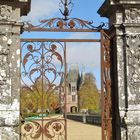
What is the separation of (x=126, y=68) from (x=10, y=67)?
2.49 m

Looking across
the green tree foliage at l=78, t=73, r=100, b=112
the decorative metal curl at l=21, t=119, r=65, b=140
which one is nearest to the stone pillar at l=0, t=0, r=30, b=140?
the decorative metal curl at l=21, t=119, r=65, b=140

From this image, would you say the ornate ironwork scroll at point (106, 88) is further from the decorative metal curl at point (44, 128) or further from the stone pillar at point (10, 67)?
the stone pillar at point (10, 67)

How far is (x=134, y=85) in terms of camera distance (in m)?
8.36

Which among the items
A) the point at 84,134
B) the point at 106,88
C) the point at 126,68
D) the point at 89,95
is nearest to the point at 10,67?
the point at 106,88

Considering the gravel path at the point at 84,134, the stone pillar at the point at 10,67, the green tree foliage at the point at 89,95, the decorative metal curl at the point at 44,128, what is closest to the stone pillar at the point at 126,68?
the decorative metal curl at the point at 44,128

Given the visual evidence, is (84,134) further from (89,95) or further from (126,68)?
(89,95)

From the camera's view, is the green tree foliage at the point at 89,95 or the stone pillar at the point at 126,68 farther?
the green tree foliage at the point at 89,95

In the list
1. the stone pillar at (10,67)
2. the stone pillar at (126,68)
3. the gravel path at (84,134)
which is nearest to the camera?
the stone pillar at (10,67)

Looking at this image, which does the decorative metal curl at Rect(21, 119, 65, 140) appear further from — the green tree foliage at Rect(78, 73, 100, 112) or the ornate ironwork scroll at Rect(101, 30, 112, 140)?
the green tree foliage at Rect(78, 73, 100, 112)

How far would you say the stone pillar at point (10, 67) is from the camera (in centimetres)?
774

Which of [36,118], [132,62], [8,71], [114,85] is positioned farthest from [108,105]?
[8,71]

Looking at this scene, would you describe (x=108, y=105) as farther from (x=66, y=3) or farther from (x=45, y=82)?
(x=66, y=3)

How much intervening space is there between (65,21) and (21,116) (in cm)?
230

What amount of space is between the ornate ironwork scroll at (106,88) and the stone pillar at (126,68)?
0.15 meters
